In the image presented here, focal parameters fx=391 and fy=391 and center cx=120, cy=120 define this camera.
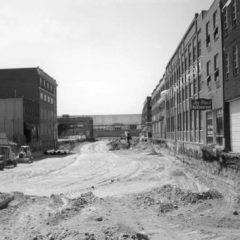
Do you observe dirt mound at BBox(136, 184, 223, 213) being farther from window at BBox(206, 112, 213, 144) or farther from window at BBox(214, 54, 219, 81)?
window at BBox(206, 112, 213, 144)

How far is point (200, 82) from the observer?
36312mm

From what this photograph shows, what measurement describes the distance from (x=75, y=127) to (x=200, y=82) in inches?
3941

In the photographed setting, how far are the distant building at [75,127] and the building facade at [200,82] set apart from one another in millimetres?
77392

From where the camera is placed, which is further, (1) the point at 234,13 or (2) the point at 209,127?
(2) the point at 209,127

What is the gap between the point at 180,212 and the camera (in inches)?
599

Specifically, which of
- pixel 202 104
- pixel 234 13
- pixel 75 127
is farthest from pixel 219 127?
pixel 75 127

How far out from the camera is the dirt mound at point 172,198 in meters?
16.2

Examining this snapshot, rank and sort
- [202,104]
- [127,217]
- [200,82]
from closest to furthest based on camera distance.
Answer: [127,217] → [202,104] → [200,82]

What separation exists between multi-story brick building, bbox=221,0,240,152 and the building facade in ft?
2.34

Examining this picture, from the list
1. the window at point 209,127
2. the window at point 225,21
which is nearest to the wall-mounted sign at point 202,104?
the window at point 209,127

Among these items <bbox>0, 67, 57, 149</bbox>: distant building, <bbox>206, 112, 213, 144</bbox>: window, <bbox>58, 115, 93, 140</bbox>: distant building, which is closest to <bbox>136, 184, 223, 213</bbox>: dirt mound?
<bbox>206, 112, 213, 144</bbox>: window

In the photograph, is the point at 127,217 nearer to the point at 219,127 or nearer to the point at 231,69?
the point at 231,69

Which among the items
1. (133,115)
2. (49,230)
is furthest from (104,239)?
(133,115)

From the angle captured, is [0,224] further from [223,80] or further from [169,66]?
[169,66]
